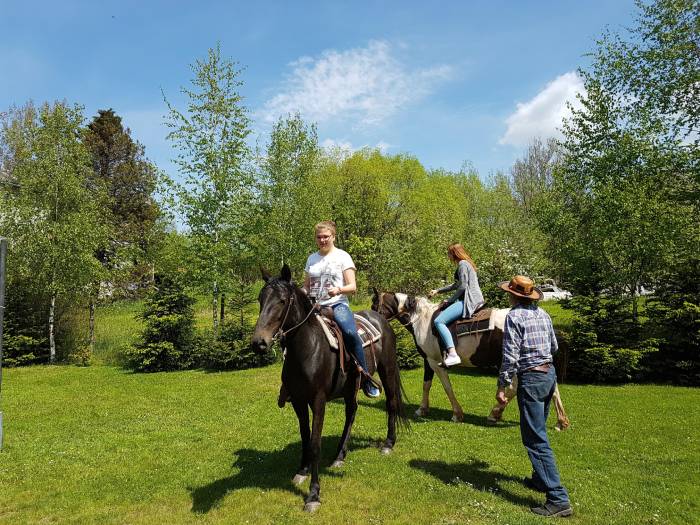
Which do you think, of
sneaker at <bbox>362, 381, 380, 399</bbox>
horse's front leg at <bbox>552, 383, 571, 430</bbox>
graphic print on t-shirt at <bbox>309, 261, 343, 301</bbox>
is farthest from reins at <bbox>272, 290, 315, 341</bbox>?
horse's front leg at <bbox>552, 383, 571, 430</bbox>

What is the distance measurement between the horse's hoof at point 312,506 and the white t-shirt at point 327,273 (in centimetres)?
237

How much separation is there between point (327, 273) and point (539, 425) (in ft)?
10.3

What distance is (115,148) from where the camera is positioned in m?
37.3

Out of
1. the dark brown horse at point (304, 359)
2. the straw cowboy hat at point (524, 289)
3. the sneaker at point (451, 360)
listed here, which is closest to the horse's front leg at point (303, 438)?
the dark brown horse at point (304, 359)

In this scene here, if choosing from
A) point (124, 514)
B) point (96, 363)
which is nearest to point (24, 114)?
point (96, 363)

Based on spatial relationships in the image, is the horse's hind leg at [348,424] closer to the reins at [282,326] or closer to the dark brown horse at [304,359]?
the dark brown horse at [304,359]

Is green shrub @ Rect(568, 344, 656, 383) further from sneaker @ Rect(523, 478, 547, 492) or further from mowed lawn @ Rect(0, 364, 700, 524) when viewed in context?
sneaker @ Rect(523, 478, 547, 492)

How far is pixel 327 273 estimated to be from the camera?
19.2 ft

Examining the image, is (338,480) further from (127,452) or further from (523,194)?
(523,194)

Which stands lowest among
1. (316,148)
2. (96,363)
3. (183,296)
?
(96,363)

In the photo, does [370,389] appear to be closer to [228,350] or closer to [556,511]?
[556,511]

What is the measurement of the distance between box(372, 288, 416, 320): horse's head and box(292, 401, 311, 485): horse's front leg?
4.41 metres

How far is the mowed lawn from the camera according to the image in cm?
519

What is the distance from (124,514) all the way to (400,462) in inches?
146
